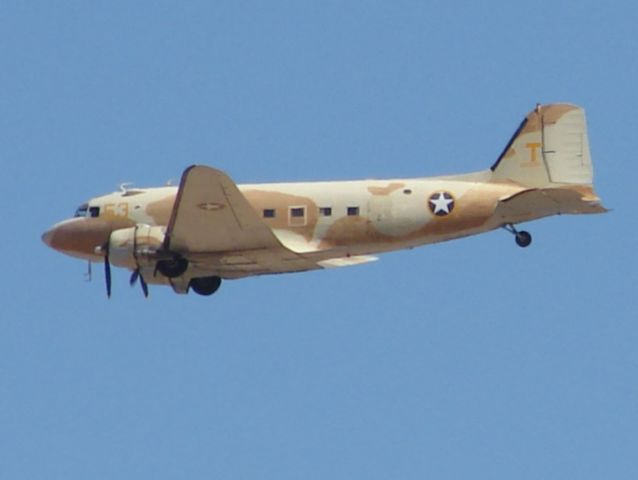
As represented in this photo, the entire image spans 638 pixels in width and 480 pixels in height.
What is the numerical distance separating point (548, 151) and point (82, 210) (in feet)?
41.6

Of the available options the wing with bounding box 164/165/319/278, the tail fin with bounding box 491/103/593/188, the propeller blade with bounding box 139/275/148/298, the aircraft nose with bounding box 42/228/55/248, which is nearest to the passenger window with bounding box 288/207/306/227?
the wing with bounding box 164/165/319/278

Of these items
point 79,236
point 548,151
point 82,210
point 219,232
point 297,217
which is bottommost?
point 219,232

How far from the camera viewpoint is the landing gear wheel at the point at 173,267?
174 feet

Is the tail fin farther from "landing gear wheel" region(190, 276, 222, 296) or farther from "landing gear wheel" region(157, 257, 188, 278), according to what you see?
"landing gear wheel" region(157, 257, 188, 278)

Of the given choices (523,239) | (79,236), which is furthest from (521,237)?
(79,236)

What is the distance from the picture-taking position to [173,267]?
53125 millimetres

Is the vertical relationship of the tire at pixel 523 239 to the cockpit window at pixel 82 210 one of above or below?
Result: below

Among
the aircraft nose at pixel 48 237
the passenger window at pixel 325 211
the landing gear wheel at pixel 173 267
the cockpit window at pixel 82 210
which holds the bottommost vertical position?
the landing gear wheel at pixel 173 267

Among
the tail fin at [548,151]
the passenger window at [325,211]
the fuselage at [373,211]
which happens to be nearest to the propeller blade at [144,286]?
the fuselage at [373,211]

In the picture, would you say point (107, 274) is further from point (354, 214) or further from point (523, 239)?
point (523, 239)

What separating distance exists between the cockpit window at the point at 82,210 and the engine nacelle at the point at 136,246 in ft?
7.83

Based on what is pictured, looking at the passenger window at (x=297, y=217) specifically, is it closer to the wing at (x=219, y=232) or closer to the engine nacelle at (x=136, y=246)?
the wing at (x=219, y=232)

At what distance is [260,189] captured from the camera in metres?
53.8

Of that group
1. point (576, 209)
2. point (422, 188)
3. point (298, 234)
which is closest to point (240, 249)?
point (298, 234)
